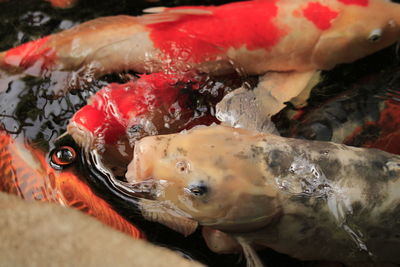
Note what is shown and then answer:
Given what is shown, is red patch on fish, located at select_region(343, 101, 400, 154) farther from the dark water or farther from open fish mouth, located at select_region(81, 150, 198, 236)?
open fish mouth, located at select_region(81, 150, 198, 236)

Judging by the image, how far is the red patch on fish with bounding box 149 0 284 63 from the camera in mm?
Answer: 3248

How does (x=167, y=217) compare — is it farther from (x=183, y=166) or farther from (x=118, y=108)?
(x=118, y=108)

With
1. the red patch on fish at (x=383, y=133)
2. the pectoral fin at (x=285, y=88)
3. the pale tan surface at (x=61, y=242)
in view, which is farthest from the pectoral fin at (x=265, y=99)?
the pale tan surface at (x=61, y=242)

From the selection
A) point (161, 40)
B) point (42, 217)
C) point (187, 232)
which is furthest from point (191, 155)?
point (161, 40)

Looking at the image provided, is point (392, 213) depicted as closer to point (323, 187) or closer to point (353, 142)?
point (323, 187)

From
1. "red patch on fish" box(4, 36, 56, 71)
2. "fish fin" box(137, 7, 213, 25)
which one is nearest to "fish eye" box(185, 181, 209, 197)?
"fish fin" box(137, 7, 213, 25)

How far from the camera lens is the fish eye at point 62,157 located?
2.84 m

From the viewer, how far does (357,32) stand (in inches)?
136

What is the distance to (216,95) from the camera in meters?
3.21

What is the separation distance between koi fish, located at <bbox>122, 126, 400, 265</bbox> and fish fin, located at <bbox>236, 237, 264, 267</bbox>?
5 centimetres

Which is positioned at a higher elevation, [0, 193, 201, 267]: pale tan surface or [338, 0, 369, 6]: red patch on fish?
[338, 0, 369, 6]: red patch on fish

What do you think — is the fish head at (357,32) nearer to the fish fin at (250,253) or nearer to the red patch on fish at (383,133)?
the red patch on fish at (383,133)

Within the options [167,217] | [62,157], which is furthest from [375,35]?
[62,157]

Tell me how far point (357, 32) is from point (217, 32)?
989 mm
